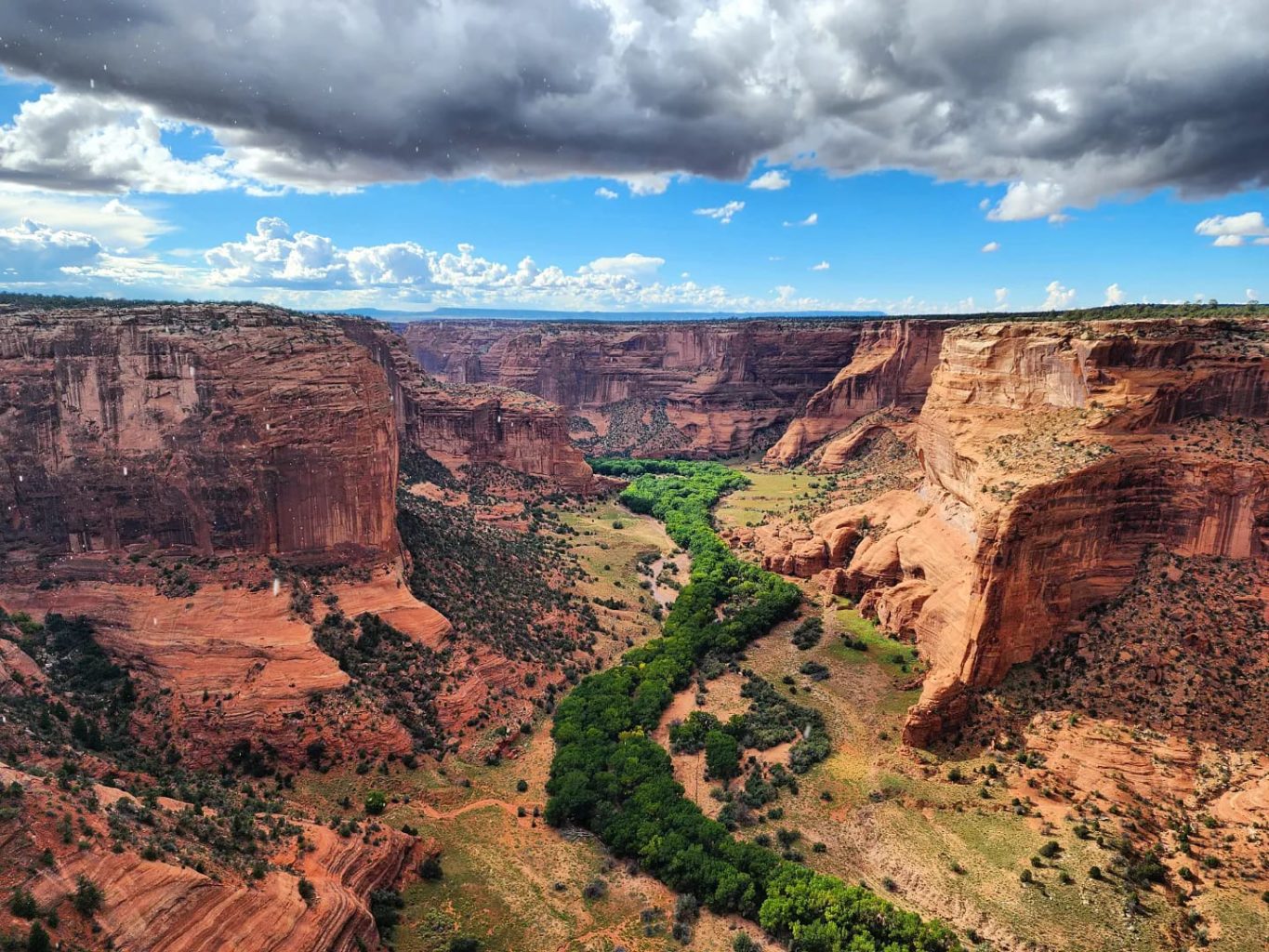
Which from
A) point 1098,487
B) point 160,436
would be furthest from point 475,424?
point 1098,487

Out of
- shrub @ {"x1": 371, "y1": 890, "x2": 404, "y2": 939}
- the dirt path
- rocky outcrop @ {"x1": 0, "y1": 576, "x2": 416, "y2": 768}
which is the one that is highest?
rocky outcrop @ {"x1": 0, "y1": 576, "x2": 416, "y2": 768}

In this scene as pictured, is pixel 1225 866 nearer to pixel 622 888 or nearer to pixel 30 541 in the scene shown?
pixel 622 888

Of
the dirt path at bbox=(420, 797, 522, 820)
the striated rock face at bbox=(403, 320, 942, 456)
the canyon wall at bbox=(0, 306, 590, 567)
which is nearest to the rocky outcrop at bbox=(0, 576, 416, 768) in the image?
the canyon wall at bbox=(0, 306, 590, 567)

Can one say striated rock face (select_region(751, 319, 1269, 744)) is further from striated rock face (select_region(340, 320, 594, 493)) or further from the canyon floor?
striated rock face (select_region(340, 320, 594, 493))

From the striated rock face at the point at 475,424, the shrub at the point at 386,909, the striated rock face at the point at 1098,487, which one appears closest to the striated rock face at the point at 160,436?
the shrub at the point at 386,909

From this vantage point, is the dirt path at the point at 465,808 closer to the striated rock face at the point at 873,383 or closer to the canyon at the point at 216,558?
the canyon at the point at 216,558

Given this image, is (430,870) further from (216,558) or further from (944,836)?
(944,836)

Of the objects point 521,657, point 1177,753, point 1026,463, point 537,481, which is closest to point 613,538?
point 537,481
